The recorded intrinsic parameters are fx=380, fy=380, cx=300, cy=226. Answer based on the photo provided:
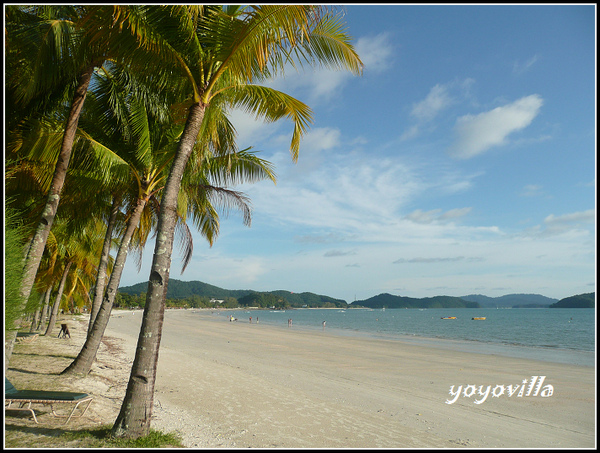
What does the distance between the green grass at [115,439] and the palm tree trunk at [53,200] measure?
193 cm

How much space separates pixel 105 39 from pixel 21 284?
357cm

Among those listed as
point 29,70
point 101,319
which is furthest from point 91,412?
point 29,70

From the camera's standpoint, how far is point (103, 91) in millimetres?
8734

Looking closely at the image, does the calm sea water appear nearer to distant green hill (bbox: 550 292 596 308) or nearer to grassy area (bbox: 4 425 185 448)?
grassy area (bbox: 4 425 185 448)

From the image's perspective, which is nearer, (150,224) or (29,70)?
(29,70)

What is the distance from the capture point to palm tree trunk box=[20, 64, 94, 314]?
563cm

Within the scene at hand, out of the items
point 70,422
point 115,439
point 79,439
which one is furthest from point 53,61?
point 115,439

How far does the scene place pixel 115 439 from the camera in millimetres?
4473

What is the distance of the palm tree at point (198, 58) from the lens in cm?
464

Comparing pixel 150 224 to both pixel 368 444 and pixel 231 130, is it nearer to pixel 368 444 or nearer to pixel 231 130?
pixel 231 130

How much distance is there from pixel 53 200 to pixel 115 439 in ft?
13.0

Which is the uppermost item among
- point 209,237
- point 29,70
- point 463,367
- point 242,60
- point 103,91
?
point 103,91

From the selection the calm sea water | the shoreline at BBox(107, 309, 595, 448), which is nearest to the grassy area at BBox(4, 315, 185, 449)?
the shoreline at BBox(107, 309, 595, 448)

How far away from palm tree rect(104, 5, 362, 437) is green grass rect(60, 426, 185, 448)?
0.09 m
